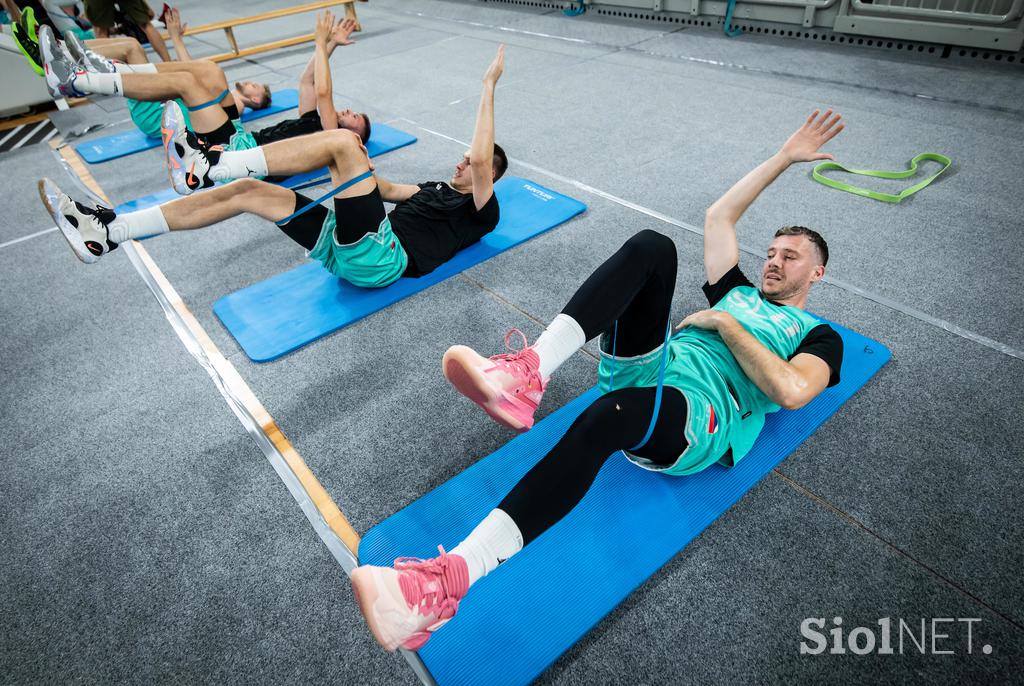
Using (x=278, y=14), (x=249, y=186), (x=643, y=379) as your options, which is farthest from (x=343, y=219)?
(x=278, y=14)

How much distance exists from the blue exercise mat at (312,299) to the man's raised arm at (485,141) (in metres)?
0.39

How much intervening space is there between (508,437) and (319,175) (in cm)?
→ 277

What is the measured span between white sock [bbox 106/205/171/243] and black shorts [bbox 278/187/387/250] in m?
0.43

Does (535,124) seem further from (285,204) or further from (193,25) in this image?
(193,25)

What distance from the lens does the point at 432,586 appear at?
111 cm

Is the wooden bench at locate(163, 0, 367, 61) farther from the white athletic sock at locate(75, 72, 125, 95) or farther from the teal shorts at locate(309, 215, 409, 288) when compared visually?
the teal shorts at locate(309, 215, 409, 288)

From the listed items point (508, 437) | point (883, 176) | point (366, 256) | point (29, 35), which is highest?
point (29, 35)

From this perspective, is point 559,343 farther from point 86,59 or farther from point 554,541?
point 86,59

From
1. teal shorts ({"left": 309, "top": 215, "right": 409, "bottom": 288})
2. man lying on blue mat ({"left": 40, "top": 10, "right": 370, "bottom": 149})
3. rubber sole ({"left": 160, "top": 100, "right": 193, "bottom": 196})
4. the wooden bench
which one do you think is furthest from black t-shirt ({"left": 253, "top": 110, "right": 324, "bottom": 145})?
the wooden bench

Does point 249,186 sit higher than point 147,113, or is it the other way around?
point 249,186

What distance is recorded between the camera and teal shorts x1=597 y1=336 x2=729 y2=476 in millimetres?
1429

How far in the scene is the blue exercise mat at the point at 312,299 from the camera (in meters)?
2.37

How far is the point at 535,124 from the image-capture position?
433cm

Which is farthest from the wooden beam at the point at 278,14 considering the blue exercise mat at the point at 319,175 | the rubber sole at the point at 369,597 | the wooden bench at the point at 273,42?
the rubber sole at the point at 369,597
